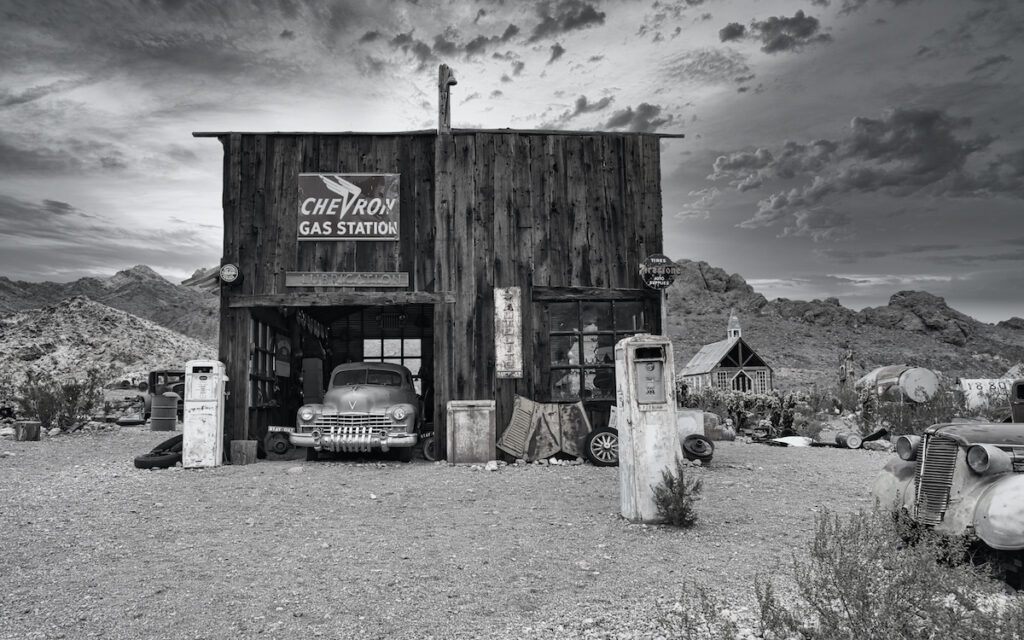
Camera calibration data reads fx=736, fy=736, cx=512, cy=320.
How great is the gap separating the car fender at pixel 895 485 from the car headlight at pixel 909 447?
0.41ft

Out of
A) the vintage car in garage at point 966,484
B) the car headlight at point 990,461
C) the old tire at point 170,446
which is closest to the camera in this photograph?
the vintage car in garage at point 966,484

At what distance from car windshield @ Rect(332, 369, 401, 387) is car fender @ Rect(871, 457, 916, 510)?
9.09m

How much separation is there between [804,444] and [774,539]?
9814mm

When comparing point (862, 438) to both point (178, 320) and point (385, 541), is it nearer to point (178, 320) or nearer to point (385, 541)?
point (385, 541)

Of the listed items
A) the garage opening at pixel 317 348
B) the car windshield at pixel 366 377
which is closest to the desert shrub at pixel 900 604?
the garage opening at pixel 317 348

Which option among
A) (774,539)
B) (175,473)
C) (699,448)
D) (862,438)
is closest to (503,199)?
(699,448)

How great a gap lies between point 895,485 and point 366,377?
9633 mm

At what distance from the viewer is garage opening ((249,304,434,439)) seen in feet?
44.2

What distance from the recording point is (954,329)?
7469 centimetres

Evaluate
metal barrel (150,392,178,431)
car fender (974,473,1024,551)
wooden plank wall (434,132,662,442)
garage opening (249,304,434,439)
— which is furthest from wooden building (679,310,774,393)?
car fender (974,473,1024,551)

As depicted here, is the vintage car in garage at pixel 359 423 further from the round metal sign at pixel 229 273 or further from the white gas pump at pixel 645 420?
the white gas pump at pixel 645 420

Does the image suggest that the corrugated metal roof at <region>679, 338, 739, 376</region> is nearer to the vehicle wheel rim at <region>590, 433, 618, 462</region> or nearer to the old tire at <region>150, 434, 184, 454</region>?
the vehicle wheel rim at <region>590, 433, 618, 462</region>

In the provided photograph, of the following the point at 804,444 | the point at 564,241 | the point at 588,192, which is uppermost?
the point at 588,192

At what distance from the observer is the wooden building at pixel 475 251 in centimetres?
1234
